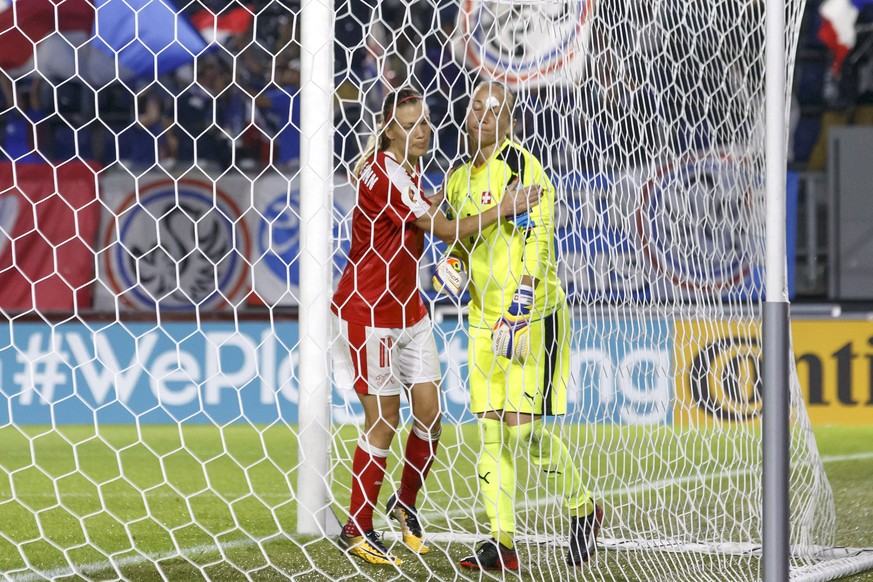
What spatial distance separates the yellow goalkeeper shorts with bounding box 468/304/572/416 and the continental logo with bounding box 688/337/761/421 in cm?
90

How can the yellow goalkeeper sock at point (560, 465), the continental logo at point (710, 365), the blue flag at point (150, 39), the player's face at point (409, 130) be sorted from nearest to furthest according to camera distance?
1. the player's face at point (409, 130)
2. the yellow goalkeeper sock at point (560, 465)
3. the continental logo at point (710, 365)
4. the blue flag at point (150, 39)

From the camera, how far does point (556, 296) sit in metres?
3.63

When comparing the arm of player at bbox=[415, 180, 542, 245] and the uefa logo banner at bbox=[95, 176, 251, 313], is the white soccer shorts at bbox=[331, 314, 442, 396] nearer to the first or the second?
the arm of player at bbox=[415, 180, 542, 245]

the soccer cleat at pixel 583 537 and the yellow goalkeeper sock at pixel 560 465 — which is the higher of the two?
the yellow goalkeeper sock at pixel 560 465

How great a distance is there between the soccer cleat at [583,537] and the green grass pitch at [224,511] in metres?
0.05

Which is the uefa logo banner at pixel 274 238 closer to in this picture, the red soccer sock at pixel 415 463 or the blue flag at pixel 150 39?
the blue flag at pixel 150 39

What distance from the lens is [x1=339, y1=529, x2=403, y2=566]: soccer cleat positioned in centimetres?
357

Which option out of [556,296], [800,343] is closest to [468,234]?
[556,296]

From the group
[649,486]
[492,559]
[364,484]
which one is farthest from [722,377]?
[364,484]

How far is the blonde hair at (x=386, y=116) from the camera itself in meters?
3.50

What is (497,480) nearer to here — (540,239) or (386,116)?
(540,239)

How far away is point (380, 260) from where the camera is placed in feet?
11.9

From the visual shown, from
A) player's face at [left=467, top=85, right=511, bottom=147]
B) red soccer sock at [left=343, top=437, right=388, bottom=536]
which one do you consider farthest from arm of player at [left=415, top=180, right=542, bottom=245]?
red soccer sock at [left=343, top=437, right=388, bottom=536]

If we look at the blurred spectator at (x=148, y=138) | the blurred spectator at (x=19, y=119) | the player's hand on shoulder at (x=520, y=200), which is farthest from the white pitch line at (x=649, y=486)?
the blurred spectator at (x=19, y=119)
